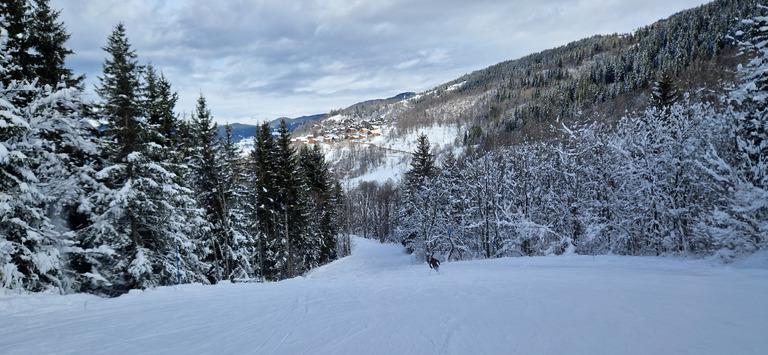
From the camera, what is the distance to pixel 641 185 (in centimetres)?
1633

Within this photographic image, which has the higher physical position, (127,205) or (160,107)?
(160,107)

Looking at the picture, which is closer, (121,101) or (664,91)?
(121,101)

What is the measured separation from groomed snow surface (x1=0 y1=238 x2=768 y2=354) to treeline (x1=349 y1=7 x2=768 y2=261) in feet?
11.8

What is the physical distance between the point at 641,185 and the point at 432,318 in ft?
51.3

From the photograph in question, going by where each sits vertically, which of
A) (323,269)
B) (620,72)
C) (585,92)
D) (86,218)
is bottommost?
(323,269)

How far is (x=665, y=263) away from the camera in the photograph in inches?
459

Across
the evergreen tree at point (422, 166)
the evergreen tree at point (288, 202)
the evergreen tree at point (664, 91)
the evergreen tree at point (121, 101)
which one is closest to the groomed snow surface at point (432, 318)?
the evergreen tree at point (121, 101)

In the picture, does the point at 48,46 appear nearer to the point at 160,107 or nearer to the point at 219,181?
the point at 160,107

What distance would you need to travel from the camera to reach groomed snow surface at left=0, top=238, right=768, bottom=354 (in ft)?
16.7

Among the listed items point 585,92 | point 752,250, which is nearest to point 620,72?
point 585,92

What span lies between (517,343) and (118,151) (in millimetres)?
15311

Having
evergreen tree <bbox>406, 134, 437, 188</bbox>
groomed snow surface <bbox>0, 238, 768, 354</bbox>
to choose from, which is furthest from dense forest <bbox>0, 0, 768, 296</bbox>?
evergreen tree <bbox>406, 134, 437, 188</bbox>

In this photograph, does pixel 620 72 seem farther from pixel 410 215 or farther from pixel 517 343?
pixel 517 343

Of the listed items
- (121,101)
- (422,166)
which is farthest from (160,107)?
(422,166)
